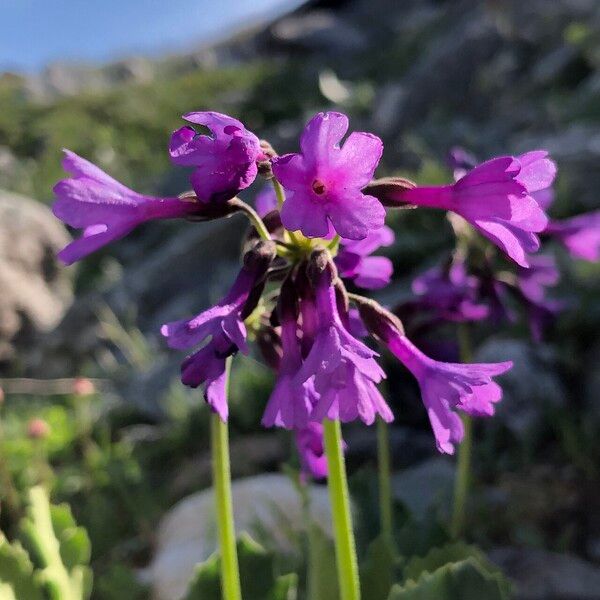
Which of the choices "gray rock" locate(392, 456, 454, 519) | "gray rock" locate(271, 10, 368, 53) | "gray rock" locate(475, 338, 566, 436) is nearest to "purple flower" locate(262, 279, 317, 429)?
"gray rock" locate(392, 456, 454, 519)

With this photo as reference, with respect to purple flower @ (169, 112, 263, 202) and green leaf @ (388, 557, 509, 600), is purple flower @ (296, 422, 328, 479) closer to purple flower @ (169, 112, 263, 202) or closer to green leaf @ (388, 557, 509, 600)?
green leaf @ (388, 557, 509, 600)

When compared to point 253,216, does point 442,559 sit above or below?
below

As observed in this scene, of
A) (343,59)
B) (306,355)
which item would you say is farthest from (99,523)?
(343,59)

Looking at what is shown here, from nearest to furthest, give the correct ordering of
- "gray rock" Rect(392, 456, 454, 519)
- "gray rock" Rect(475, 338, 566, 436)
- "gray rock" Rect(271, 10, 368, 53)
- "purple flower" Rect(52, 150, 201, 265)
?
"purple flower" Rect(52, 150, 201, 265), "gray rock" Rect(392, 456, 454, 519), "gray rock" Rect(475, 338, 566, 436), "gray rock" Rect(271, 10, 368, 53)

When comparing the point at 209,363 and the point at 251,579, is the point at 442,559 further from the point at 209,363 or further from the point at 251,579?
the point at 209,363

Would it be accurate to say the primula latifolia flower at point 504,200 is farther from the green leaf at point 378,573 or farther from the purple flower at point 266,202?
the green leaf at point 378,573

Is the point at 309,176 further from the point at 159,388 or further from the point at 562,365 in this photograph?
the point at 159,388

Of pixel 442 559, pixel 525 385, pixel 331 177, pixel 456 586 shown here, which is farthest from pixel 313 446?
pixel 525 385
